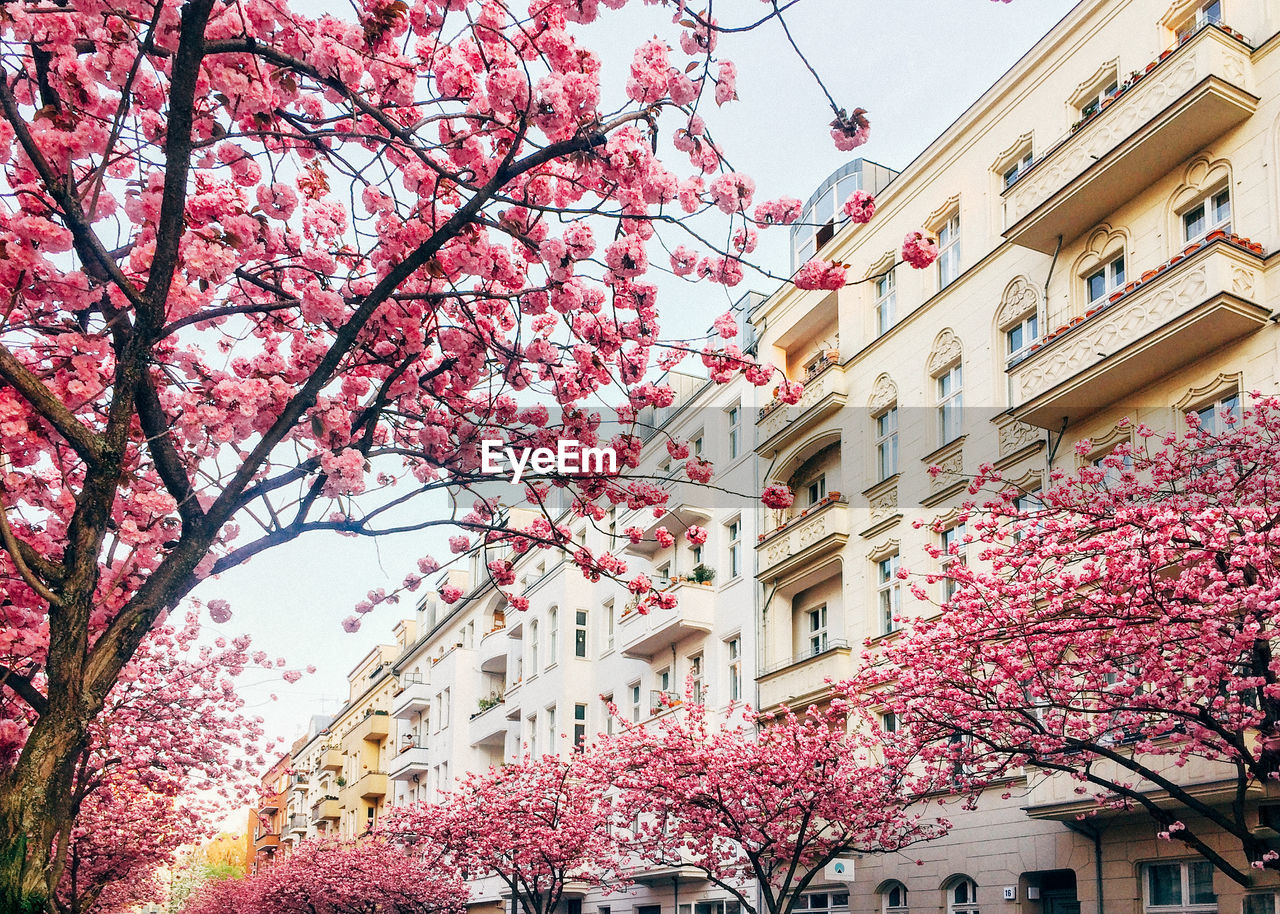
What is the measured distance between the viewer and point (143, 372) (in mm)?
5941

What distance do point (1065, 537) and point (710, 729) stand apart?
17.2 m

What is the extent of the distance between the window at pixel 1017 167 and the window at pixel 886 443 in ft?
16.5

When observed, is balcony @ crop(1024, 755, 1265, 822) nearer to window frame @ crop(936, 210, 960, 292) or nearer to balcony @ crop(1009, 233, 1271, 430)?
balcony @ crop(1009, 233, 1271, 430)

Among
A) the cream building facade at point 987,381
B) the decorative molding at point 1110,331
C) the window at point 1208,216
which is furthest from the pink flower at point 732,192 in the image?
the window at point 1208,216

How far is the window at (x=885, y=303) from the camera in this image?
2597 centimetres

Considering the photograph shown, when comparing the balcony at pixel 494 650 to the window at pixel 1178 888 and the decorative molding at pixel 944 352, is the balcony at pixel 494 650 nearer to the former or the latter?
the decorative molding at pixel 944 352

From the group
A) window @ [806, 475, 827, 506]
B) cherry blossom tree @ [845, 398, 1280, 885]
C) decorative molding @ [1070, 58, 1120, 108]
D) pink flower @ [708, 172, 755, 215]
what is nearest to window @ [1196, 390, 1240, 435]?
cherry blossom tree @ [845, 398, 1280, 885]

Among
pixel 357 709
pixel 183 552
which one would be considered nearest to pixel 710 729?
pixel 183 552

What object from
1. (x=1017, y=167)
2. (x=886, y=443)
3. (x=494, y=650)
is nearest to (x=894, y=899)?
(x=886, y=443)

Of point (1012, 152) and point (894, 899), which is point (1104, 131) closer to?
point (1012, 152)

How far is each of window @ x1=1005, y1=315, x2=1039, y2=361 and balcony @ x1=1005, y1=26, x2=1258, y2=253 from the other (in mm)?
1318

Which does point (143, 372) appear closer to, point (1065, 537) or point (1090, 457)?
point (1065, 537)

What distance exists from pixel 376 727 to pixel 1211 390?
5722 cm

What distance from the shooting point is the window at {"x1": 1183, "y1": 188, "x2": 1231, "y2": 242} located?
56.4 feet
